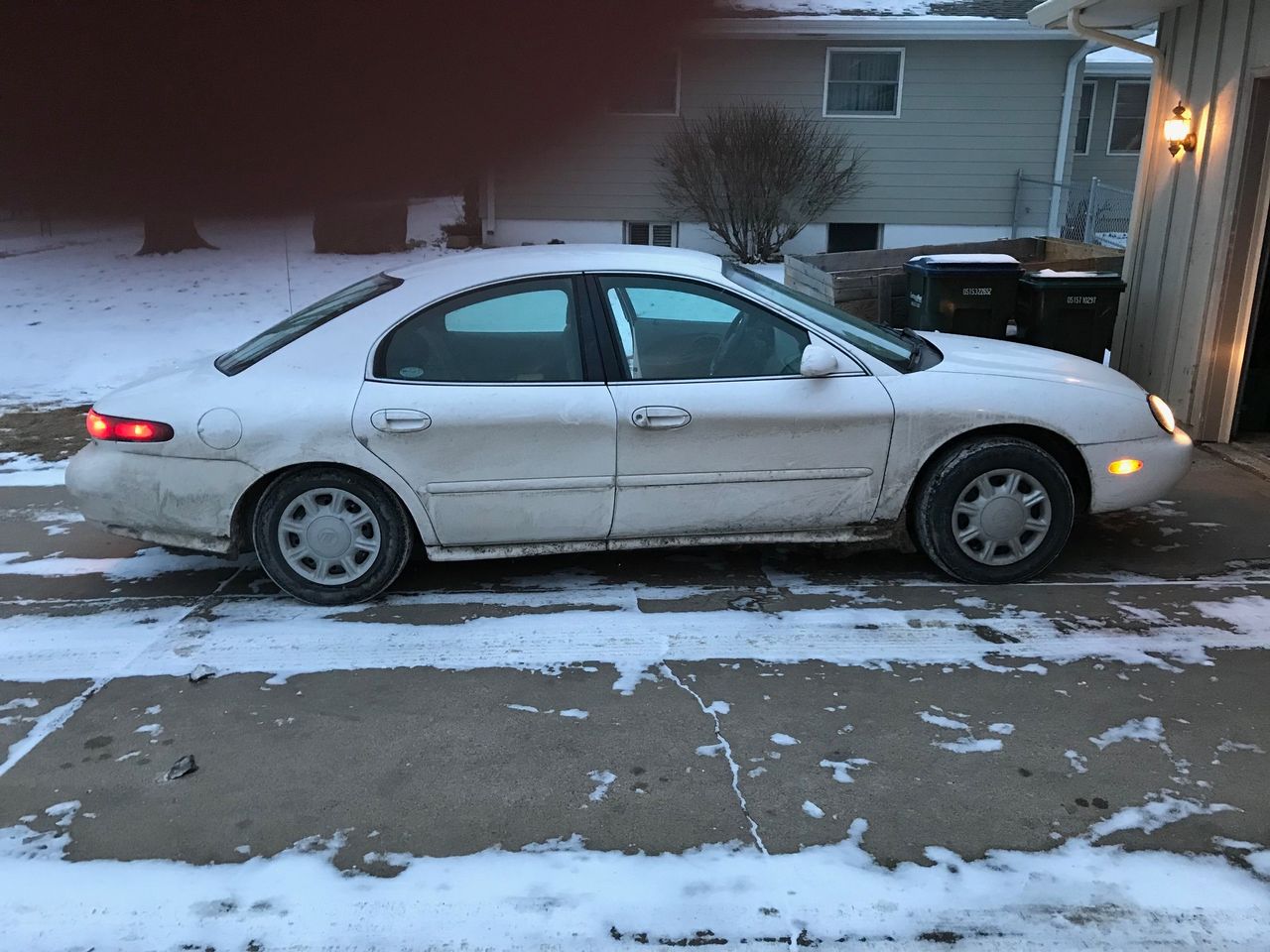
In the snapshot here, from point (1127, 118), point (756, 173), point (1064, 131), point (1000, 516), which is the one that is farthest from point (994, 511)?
point (1127, 118)

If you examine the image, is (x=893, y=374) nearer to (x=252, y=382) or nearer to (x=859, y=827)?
(x=859, y=827)

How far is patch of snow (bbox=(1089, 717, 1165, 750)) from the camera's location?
3.17 metres

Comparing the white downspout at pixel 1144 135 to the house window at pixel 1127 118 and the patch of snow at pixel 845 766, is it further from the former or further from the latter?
the house window at pixel 1127 118

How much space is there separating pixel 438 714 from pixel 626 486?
1217 mm

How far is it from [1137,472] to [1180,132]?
368 cm

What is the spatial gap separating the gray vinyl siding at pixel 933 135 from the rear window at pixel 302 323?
9.86m

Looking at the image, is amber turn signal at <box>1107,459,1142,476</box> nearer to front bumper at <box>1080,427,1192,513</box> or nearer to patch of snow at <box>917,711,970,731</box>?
front bumper at <box>1080,427,1192,513</box>

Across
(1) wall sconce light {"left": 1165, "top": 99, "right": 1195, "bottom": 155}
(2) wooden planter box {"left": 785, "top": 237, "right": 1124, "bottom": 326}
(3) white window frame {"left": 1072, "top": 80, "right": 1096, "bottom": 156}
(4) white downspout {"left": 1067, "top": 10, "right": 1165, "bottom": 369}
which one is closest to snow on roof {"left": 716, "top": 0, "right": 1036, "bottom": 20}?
(3) white window frame {"left": 1072, "top": 80, "right": 1096, "bottom": 156}

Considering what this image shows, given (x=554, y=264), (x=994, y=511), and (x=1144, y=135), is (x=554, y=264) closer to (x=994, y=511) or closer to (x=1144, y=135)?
(x=994, y=511)

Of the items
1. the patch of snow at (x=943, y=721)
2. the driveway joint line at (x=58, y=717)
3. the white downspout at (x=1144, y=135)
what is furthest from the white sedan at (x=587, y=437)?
the white downspout at (x=1144, y=135)

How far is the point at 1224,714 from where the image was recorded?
3.33m

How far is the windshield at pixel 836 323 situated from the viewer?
4.34m

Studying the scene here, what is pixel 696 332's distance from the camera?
4.33 metres

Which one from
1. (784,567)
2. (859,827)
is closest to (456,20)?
(859,827)
